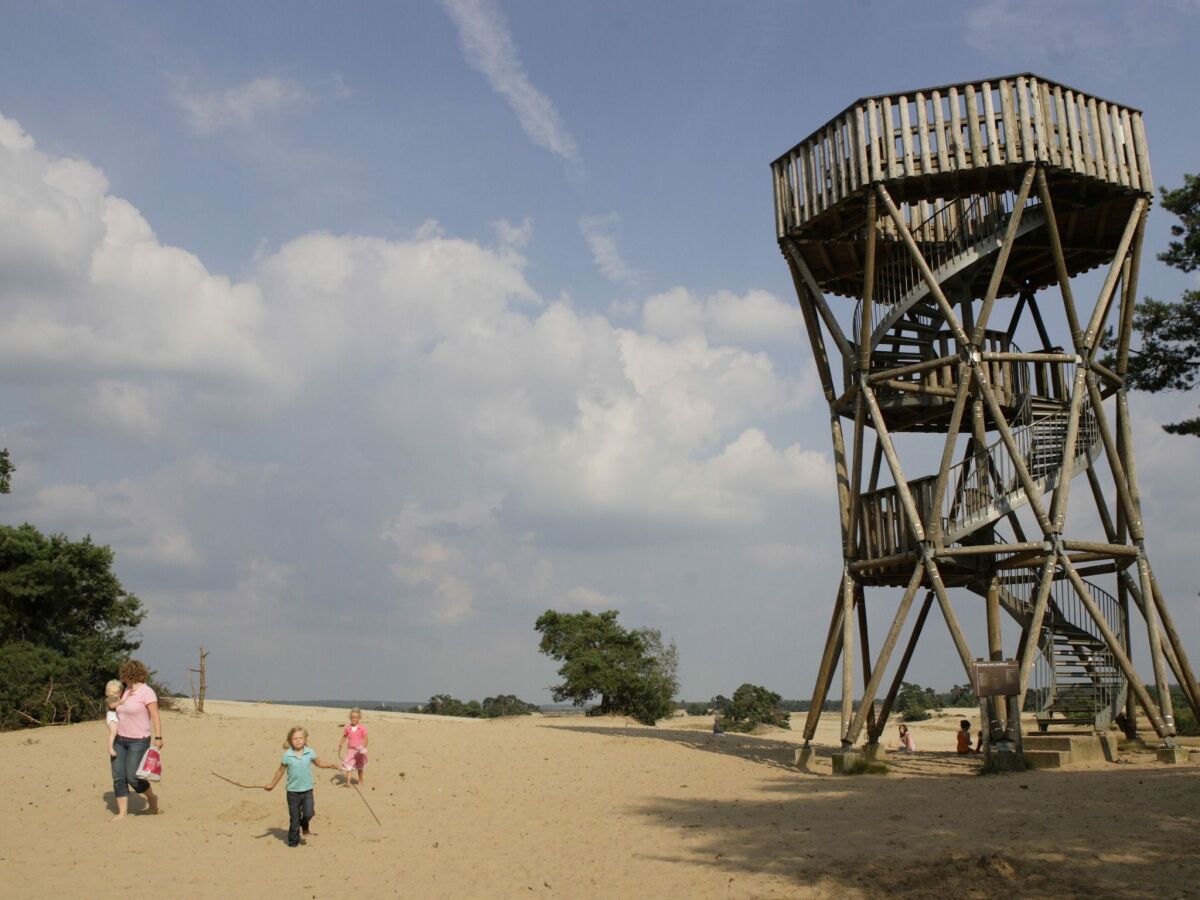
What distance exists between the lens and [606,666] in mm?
39594

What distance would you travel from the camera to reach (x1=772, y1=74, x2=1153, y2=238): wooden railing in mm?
18125

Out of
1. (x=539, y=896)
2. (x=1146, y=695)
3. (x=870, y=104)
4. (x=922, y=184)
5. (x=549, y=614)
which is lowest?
(x=539, y=896)

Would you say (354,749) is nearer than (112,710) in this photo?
No

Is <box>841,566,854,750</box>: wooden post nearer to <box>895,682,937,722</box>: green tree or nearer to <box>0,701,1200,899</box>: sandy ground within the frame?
<box>0,701,1200,899</box>: sandy ground

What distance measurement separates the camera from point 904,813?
40.4 feet

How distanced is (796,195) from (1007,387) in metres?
5.33

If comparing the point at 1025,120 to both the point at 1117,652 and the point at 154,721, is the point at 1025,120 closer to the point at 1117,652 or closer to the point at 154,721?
the point at 1117,652

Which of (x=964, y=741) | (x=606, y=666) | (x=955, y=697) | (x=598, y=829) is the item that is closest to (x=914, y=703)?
(x=955, y=697)

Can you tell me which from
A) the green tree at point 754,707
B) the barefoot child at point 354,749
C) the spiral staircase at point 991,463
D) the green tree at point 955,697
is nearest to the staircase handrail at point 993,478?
the spiral staircase at point 991,463

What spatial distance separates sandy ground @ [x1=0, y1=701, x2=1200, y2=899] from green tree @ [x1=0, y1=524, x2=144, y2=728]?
178 inches

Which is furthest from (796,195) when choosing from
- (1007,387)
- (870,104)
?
(1007,387)

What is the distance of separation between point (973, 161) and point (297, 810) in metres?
14.5

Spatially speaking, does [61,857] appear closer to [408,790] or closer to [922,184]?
[408,790]

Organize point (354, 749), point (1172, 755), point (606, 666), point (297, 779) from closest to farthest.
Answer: point (297, 779)
point (354, 749)
point (1172, 755)
point (606, 666)
